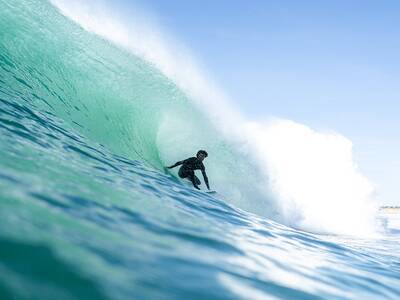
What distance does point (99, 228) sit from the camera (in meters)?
2.79

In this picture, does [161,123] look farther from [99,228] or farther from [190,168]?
[99,228]

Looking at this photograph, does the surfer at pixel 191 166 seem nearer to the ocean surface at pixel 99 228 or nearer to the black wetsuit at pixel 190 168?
the black wetsuit at pixel 190 168

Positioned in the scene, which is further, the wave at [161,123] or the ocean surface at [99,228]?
the wave at [161,123]

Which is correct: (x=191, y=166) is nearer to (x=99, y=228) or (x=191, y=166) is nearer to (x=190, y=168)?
(x=190, y=168)

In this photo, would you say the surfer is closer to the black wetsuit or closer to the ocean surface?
the black wetsuit

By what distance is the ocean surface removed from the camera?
208cm

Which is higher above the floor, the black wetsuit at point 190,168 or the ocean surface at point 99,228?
the black wetsuit at point 190,168

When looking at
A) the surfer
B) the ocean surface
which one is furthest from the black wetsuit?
the ocean surface

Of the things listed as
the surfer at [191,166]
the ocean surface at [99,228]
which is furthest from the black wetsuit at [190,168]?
the ocean surface at [99,228]

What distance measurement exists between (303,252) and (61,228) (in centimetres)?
296

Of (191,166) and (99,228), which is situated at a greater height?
(191,166)

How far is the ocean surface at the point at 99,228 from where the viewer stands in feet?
6.84

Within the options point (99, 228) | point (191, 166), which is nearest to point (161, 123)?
point (191, 166)

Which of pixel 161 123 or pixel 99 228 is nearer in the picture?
pixel 99 228
